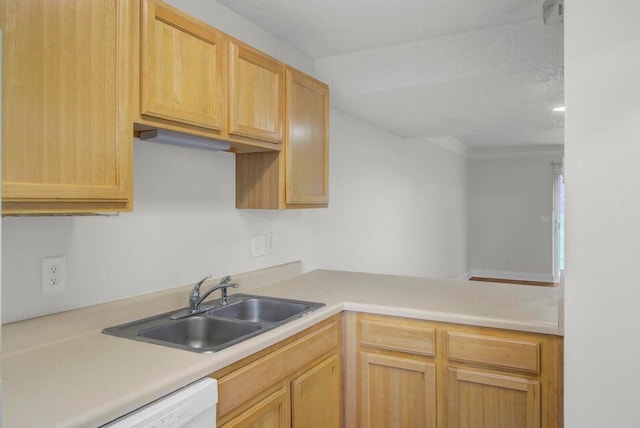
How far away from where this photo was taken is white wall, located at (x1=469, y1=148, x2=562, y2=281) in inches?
295

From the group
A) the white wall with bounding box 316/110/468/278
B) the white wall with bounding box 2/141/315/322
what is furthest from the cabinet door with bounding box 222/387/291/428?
the white wall with bounding box 316/110/468/278

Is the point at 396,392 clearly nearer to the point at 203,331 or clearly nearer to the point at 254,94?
the point at 203,331

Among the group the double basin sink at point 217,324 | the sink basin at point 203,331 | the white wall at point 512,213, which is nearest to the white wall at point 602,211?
the double basin sink at point 217,324

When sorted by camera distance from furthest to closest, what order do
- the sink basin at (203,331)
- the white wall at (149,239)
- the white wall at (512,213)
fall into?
the white wall at (512,213) < the sink basin at (203,331) < the white wall at (149,239)

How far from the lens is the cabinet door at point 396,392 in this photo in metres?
1.94

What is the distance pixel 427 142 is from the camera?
222 inches

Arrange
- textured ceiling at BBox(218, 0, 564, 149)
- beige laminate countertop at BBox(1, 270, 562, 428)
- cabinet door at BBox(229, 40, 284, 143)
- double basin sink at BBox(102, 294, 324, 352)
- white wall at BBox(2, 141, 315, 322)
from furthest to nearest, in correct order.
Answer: textured ceiling at BBox(218, 0, 564, 149) → cabinet door at BBox(229, 40, 284, 143) → double basin sink at BBox(102, 294, 324, 352) → white wall at BBox(2, 141, 315, 322) → beige laminate countertop at BBox(1, 270, 562, 428)

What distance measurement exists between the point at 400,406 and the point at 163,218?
52.4 inches

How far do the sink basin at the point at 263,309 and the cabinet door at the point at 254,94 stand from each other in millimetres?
757

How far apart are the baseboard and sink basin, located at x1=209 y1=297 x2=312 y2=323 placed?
21.6 feet

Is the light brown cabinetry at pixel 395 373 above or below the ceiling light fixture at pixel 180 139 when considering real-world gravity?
below

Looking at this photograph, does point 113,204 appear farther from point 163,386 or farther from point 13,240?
point 163,386

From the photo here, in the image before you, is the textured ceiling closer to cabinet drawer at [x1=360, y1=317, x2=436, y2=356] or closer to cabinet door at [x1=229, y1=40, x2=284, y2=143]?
cabinet door at [x1=229, y1=40, x2=284, y2=143]

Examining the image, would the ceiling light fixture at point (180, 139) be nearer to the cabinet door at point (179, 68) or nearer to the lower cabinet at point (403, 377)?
the cabinet door at point (179, 68)
